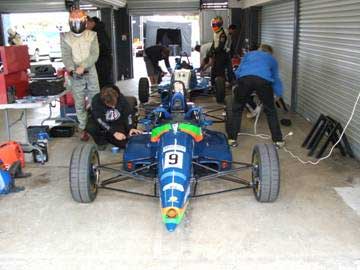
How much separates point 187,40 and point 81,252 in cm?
1736

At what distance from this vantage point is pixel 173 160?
388 centimetres

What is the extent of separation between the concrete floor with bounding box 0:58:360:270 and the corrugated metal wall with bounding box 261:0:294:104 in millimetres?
4486

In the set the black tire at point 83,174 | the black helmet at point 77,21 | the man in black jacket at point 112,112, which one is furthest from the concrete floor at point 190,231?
the black helmet at point 77,21

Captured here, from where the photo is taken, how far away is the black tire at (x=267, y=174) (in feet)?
13.2

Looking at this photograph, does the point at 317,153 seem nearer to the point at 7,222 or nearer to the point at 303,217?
the point at 303,217

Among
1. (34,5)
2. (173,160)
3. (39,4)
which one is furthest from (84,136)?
(34,5)

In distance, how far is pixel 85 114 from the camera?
6.55 m

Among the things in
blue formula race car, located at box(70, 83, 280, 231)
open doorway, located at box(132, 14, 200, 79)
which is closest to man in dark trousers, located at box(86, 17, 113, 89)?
open doorway, located at box(132, 14, 200, 79)

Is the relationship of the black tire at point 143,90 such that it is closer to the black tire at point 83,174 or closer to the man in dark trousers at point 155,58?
the man in dark trousers at point 155,58

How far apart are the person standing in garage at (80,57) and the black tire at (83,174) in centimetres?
226

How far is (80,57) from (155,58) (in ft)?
15.8

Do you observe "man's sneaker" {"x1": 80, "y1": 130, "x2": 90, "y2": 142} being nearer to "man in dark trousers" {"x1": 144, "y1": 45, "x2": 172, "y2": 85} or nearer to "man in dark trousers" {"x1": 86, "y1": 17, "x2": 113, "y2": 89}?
"man in dark trousers" {"x1": 86, "y1": 17, "x2": 113, "y2": 89}

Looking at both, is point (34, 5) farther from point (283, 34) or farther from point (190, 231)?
point (190, 231)

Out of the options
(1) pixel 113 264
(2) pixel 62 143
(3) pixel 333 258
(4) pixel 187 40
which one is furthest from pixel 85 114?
(4) pixel 187 40
